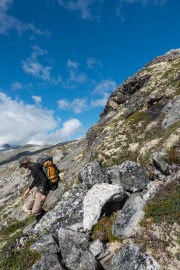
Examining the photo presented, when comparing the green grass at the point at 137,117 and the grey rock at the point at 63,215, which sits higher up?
the green grass at the point at 137,117

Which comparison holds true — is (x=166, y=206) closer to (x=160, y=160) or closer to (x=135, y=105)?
(x=160, y=160)

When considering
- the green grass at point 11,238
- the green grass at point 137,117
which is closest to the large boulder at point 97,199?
the green grass at point 11,238

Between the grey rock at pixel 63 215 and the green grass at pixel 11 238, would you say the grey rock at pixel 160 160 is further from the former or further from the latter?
the green grass at pixel 11 238

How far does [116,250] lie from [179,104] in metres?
19.7

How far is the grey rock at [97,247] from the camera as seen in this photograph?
14.2m

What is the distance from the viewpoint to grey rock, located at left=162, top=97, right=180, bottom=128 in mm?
26742

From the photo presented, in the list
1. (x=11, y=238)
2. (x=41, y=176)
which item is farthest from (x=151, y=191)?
(x=11, y=238)

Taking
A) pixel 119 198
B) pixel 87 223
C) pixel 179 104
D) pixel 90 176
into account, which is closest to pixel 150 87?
pixel 179 104

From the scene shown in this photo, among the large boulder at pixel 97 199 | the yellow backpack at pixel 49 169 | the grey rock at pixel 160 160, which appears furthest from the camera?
the grey rock at pixel 160 160

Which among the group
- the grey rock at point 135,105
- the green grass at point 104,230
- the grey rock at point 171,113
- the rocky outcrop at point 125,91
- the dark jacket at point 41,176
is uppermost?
the rocky outcrop at point 125,91

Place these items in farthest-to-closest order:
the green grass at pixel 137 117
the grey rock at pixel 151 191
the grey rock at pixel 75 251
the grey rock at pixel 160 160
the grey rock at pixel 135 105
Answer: the grey rock at pixel 135 105 → the green grass at pixel 137 117 → the grey rock at pixel 160 160 → the grey rock at pixel 151 191 → the grey rock at pixel 75 251

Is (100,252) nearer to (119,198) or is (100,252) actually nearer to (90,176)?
(119,198)

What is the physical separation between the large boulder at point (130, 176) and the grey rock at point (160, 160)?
130 centimetres

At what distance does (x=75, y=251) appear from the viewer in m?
13.6
